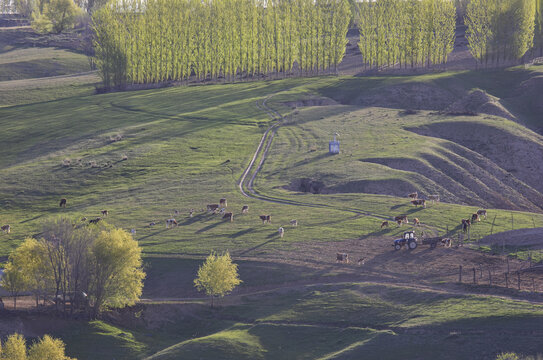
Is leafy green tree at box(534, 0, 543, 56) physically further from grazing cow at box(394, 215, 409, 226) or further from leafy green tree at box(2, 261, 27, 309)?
leafy green tree at box(2, 261, 27, 309)

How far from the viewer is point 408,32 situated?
186 metres

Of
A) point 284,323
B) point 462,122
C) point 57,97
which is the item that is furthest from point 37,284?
point 57,97

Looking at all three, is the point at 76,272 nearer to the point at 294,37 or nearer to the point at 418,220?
the point at 418,220

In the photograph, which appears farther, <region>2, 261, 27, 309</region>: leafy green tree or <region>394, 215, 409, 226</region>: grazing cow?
<region>394, 215, 409, 226</region>: grazing cow

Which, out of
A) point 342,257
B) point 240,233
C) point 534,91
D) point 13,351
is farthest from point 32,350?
point 534,91

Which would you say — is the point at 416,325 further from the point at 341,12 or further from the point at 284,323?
the point at 341,12

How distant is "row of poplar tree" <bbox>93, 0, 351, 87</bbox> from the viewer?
191625 millimetres

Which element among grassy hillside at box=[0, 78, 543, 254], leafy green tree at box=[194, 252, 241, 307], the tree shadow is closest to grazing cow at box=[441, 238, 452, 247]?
grassy hillside at box=[0, 78, 543, 254]

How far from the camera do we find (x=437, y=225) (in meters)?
80.2

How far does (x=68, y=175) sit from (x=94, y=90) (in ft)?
297

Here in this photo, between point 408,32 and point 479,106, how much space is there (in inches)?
1818

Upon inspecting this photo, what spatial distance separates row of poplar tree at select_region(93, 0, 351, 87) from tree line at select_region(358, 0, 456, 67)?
29.2 ft

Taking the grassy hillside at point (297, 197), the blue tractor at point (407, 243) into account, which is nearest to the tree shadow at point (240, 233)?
the grassy hillside at point (297, 197)

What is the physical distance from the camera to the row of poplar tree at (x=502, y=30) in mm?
182500
